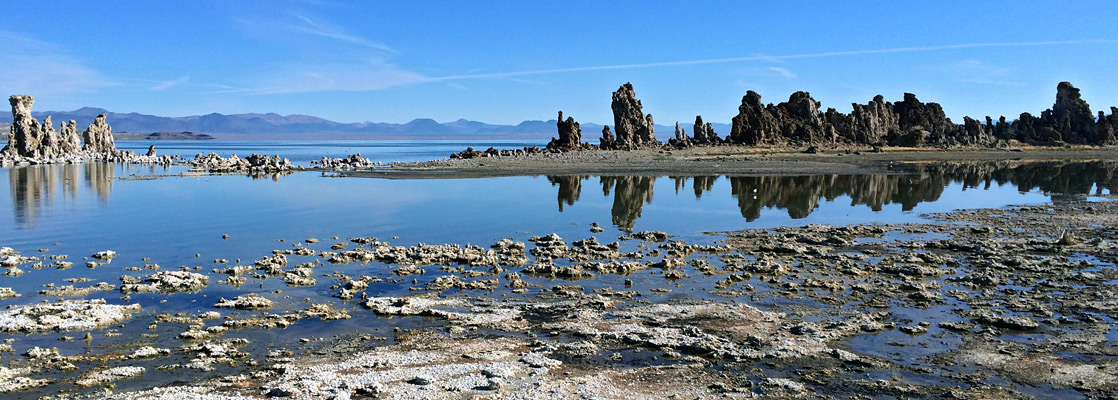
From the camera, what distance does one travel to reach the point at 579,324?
Answer: 12398 mm

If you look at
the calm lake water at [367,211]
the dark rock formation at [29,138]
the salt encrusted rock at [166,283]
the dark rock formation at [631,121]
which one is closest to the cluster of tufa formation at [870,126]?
the dark rock formation at [631,121]

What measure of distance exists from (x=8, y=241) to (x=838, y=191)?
35.7m

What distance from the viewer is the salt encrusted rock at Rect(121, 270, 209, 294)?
1465cm

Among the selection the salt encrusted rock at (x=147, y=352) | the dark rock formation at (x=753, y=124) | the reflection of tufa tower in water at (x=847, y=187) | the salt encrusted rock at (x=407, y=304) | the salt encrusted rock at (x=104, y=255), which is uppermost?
the dark rock formation at (x=753, y=124)

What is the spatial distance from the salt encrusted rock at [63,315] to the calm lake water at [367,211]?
37cm

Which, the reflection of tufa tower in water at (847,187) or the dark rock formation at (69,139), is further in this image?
the dark rock formation at (69,139)

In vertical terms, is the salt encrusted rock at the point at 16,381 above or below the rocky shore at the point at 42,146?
below

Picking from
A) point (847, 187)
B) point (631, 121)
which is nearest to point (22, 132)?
point (631, 121)

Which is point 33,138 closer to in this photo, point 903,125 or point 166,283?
point 166,283

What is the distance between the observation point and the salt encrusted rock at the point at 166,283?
1465 cm

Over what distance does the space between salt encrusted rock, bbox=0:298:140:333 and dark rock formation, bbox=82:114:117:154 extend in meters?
84.3

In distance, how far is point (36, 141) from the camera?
74.1 metres

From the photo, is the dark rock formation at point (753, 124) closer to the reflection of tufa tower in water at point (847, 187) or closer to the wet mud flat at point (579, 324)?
the reflection of tufa tower in water at point (847, 187)

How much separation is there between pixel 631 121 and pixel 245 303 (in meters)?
80.6
